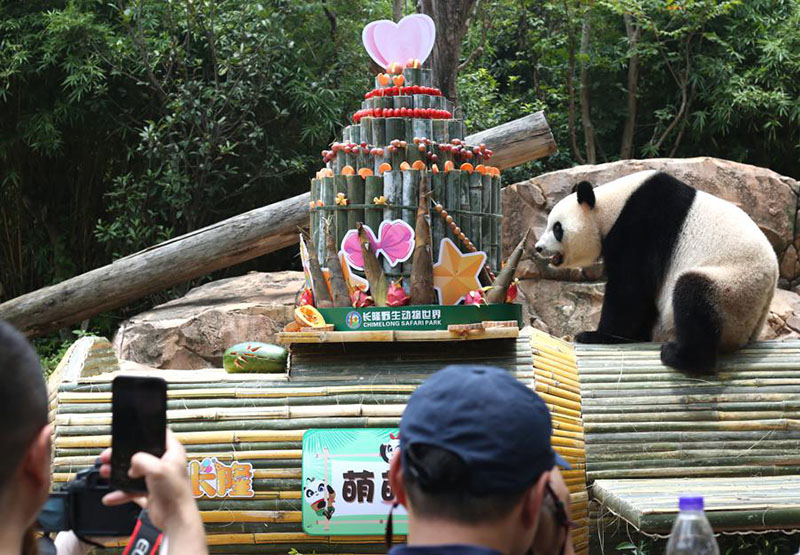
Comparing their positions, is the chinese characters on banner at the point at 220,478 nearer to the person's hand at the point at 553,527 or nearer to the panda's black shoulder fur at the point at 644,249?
the panda's black shoulder fur at the point at 644,249

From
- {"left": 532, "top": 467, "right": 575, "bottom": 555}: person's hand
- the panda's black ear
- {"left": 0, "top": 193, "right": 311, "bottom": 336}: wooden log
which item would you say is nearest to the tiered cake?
the panda's black ear

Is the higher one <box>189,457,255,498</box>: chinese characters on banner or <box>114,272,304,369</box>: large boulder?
<box>114,272,304,369</box>: large boulder

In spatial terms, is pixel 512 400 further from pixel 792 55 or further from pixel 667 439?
pixel 792 55

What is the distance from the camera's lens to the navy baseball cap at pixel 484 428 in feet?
4.31

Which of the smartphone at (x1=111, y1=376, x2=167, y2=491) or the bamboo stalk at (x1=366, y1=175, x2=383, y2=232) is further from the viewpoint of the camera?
the bamboo stalk at (x1=366, y1=175, x2=383, y2=232)

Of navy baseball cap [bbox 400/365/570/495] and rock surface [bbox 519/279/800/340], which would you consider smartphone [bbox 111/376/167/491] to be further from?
rock surface [bbox 519/279/800/340]

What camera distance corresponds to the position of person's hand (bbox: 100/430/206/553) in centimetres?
140

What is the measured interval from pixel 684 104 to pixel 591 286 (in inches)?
144

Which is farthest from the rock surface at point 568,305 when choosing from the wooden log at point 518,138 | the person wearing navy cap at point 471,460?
the person wearing navy cap at point 471,460

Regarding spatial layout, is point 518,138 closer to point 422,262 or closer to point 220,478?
point 422,262

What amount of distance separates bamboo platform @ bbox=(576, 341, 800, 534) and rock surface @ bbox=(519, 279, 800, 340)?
2.91 meters

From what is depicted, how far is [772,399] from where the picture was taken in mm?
4133

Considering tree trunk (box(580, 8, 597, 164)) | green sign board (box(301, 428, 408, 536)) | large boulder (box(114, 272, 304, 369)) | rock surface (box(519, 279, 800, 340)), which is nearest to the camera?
green sign board (box(301, 428, 408, 536))

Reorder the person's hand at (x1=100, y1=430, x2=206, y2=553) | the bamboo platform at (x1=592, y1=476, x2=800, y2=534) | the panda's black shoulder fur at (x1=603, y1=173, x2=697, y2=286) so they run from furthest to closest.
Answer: the panda's black shoulder fur at (x1=603, y1=173, x2=697, y2=286) < the bamboo platform at (x1=592, y1=476, x2=800, y2=534) < the person's hand at (x1=100, y1=430, x2=206, y2=553)
